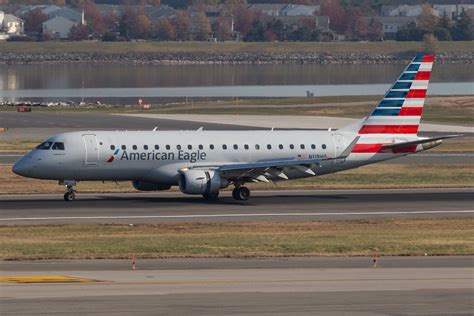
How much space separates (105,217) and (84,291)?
17.2 meters

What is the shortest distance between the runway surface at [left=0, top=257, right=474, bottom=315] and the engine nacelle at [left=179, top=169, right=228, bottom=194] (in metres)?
15.4

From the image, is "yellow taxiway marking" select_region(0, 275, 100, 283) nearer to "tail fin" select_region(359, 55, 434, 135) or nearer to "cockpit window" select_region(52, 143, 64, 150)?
"cockpit window" select_region(52, 143, 64, 150)

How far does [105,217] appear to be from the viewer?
159ft

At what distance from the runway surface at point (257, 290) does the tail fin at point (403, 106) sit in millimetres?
20928

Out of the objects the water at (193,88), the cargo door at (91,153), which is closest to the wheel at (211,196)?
the cargo door at (91,153)

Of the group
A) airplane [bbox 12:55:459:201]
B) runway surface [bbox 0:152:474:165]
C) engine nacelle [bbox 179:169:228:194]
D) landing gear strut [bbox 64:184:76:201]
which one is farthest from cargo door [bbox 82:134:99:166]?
runway surface [bbox 0:152:474:165]

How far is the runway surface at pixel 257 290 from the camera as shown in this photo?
2933cm

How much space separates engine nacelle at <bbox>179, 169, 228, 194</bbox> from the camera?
2046 inches

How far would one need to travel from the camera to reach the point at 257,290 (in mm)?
31750

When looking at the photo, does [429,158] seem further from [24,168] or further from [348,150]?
[24,168]

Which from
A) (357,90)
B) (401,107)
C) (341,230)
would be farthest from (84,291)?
(357,90)

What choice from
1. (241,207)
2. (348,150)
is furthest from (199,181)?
(348,150)

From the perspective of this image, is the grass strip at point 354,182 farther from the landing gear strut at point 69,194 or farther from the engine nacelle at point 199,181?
the engine nacelle at point 199,181

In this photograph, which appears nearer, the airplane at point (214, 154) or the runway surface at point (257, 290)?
the runway surface at point (257, 290)
